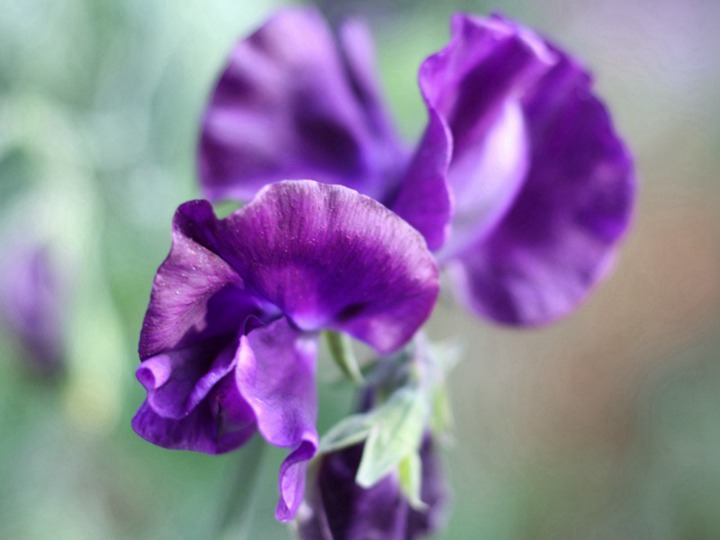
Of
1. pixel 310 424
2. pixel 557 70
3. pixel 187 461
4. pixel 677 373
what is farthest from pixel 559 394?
pixel 310 424

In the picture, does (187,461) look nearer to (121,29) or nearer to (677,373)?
(121,29)

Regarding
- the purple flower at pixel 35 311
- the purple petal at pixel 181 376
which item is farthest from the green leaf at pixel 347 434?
the purple flower at pixel 35 311

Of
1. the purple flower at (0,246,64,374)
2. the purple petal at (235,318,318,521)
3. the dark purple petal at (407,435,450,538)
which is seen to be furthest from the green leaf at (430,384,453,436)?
the purple flower at (0,246,64,374)

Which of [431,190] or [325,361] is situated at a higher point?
[431,190]

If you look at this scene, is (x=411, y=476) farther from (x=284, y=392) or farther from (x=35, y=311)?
(x=35, y=311)

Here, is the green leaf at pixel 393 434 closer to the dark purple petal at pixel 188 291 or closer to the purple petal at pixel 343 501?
the purple petal at pixel 343 501

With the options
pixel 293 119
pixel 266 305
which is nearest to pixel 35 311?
pixel 293 119

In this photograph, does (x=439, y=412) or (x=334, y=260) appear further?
(x=439, y=412)
